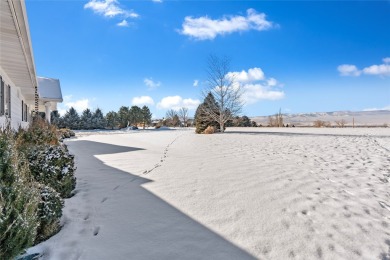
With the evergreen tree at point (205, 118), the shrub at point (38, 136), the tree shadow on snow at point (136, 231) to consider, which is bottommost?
the tree shadow on snow at point (136, 231)

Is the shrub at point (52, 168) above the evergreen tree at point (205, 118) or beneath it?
beneath

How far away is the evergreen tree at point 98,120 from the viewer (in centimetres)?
4166

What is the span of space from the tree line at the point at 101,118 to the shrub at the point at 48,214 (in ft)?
118

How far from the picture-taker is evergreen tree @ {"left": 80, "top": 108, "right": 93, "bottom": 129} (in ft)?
134

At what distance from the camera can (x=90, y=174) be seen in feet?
20.7

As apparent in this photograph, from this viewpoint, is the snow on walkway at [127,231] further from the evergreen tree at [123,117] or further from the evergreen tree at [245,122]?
the evergreen tree at [123,117]

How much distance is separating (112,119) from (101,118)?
2.45 metres

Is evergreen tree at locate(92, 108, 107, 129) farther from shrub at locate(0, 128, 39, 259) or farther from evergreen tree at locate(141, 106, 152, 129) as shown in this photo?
shrub at locate(0, 128, 39, 259)

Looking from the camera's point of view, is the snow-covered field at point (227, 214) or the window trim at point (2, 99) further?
the window trim at point (2, 99)

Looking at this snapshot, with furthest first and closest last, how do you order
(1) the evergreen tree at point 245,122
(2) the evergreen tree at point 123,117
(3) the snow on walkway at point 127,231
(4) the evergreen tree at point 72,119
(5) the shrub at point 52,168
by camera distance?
1. (2) the evergreen tree at point 123,117
2. (4) the evergreen tree at point 72,119
3. (1) the evergreen tree at point 245,122
4. (5) the shrub at point 52,168
5. (3) the snow on walkway at point 127,231

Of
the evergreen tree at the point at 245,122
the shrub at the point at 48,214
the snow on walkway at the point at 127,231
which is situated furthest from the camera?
the evergreen tree at the point at 245,122

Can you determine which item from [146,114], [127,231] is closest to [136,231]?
[127,231]

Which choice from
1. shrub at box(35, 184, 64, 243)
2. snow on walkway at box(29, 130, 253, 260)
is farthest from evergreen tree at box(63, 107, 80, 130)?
shrub at box(35, 184, 64, 243)

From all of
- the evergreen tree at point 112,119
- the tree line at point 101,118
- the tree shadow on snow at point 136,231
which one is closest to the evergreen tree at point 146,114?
the tree line at point 101,118
